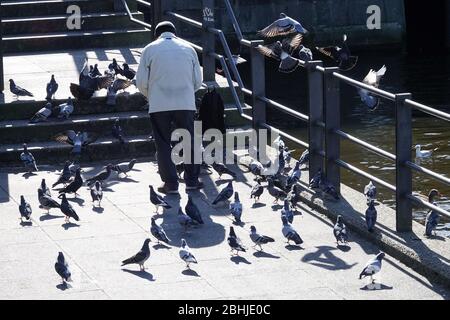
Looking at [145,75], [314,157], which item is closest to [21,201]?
[145,75]

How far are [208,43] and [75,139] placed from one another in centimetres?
277

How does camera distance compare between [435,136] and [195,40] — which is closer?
[435,136]

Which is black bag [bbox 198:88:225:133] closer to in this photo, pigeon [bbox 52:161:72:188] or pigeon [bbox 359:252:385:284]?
pigeon [bbox 52:161:72:188]

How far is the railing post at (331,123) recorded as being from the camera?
41.0 ft

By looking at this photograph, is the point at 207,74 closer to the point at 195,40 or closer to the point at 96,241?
the point at 96,241

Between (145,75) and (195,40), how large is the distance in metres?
17.0

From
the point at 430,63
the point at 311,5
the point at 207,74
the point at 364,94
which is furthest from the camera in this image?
the point at 311,5

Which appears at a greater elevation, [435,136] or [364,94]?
[364,94]

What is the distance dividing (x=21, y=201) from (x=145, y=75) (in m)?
1.99

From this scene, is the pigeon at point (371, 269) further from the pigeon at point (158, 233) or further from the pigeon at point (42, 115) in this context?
the pigeon at point (42, 115)

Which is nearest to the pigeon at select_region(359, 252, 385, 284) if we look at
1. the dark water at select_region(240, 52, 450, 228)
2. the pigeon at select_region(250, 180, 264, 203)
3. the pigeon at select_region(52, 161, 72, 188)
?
the pigeon at select_region(250, 180, 264, 203)

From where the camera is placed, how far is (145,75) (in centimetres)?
1323

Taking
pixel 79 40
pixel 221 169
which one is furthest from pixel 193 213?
pixel 79 40

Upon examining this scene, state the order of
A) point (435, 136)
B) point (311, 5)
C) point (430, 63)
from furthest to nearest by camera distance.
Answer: point (311, 5) → point (430, 63) → point (435, 136)
